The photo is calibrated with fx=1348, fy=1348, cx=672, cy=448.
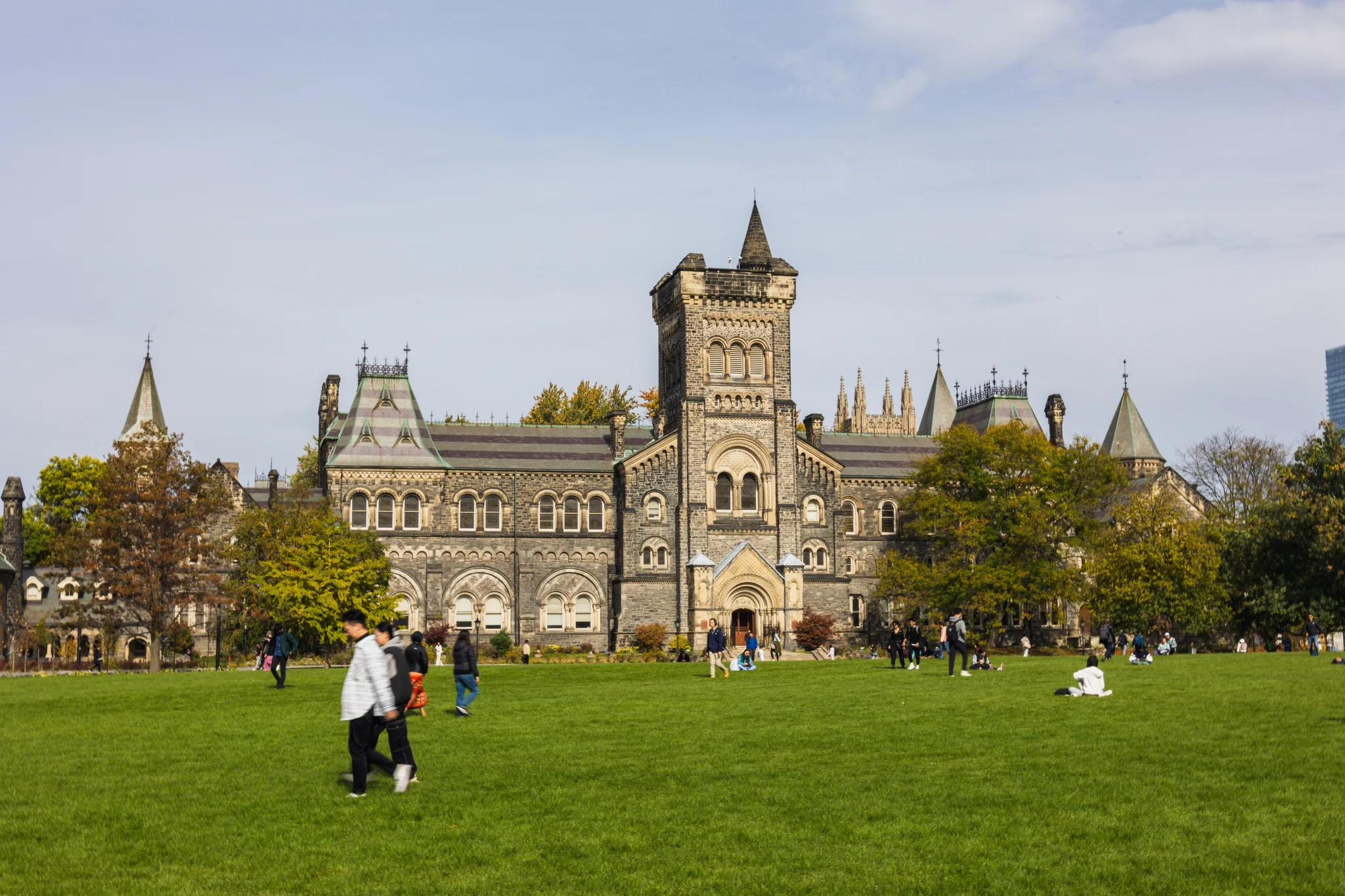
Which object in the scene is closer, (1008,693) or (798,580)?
(1008,693)

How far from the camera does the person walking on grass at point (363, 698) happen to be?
1497 cm

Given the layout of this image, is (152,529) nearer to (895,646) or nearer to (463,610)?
(463,610)

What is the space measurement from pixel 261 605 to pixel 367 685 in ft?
150

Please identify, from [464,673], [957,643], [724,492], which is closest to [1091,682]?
[957,643]

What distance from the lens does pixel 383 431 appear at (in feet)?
234

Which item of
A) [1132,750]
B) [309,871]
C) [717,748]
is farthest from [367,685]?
[1132,750]

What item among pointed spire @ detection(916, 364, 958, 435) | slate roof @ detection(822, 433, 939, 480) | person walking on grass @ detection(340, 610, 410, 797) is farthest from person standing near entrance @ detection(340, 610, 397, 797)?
pointed spire @ detection(916, 364, 958, 435)

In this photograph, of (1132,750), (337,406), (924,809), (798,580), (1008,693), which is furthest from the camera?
(337,406)

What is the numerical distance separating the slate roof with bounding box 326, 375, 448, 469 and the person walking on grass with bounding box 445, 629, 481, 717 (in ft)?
149

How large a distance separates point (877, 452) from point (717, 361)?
13509 millimetres

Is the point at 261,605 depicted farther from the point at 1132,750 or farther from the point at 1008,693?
the point at 1132,750

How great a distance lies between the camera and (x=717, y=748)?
19109mm

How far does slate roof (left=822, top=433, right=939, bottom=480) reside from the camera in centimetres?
7688

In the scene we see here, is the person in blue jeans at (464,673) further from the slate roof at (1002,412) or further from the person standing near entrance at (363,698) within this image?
the slate roof at (1002,412)
